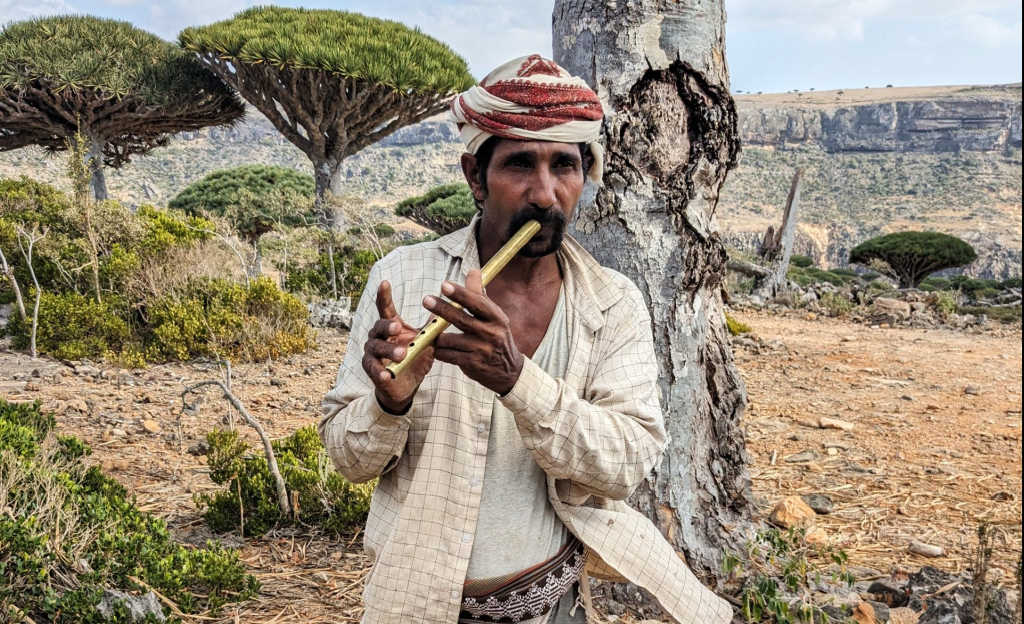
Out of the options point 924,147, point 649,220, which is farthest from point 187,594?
point 924,147

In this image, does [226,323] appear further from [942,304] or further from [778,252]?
[778,252]

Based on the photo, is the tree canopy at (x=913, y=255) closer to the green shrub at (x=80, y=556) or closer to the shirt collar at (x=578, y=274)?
the green shrub at (x=80, y=556)

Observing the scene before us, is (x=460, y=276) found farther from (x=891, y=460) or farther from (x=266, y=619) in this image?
(x=891, y=460)

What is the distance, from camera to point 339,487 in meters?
2.98

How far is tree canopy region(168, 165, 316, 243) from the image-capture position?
61.5 feet

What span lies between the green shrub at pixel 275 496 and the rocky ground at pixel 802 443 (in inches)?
2.6

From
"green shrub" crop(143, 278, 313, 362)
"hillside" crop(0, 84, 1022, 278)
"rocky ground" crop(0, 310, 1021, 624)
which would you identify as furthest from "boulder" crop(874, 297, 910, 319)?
"hillside" crop(0, 84, 1022, 278)

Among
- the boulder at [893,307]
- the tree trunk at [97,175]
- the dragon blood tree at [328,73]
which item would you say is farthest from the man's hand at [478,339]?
the tree trunk at [97,175]

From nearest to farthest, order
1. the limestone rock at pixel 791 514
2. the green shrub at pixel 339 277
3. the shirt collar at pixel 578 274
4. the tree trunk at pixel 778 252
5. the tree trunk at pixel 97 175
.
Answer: the shirt collar at pixel 578 274 < the limestone rock at pixel 791 514 < the green shrub at pixel 339 277 < the tree trunk at pixel 778 252 < the tree trunk at pixel 97 175

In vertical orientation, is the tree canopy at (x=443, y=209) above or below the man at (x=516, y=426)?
below

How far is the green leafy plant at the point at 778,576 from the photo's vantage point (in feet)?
7.15

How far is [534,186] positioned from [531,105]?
0.41 feet

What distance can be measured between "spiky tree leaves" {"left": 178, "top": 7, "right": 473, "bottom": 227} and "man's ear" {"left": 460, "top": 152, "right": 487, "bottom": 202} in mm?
13140

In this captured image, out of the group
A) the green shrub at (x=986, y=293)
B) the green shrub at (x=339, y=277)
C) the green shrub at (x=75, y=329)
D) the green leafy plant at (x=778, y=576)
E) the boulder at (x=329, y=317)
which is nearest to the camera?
the green leafy plant at (x=778, y=576)
